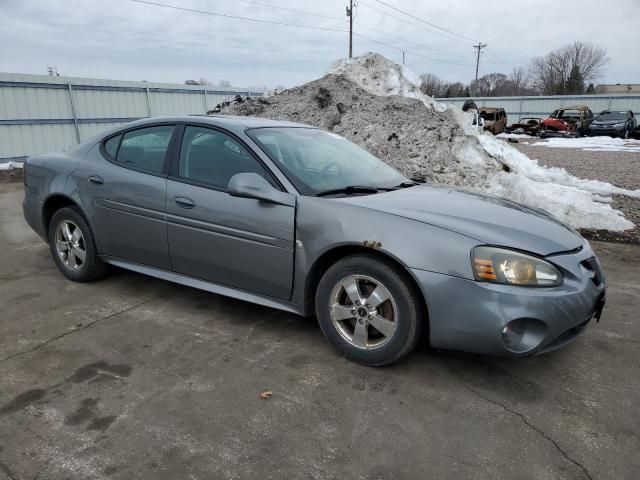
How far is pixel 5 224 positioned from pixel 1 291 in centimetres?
320

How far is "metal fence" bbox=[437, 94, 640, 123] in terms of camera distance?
1246 inches

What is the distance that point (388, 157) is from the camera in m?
8.91

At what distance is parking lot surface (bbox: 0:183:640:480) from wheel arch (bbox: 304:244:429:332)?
38 centimetres

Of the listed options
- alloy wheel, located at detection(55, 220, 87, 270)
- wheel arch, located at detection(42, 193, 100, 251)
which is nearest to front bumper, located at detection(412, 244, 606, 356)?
wheel arch, located at detection(42, 193, 100, 251)

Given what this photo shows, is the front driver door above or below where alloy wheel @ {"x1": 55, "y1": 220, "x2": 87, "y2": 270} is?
above

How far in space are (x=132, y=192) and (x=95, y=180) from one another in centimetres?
49

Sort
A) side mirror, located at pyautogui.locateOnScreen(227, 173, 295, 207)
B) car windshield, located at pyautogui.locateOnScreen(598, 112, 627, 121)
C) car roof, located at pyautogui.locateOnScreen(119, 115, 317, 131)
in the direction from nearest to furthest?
side mirror, located at pyautogui.locateOnScreen(227, 173, 295, 207), car roof, located at pyautogui.locateOnScreen(119, 115, 317, 131), car windshield, located at pyautogui.locateOnScreen(598, 112, 627, 121)

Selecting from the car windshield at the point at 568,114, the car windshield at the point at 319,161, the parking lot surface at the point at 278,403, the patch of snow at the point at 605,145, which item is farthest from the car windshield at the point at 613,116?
the car windshield at the point at 319,161

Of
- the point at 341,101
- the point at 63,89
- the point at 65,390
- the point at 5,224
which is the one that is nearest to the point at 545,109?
the point at 341,101

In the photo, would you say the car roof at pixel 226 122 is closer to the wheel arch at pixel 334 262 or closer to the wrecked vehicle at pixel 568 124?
the wheel arch at pixel 334 262

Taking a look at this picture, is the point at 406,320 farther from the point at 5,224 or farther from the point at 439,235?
the point at 5,224

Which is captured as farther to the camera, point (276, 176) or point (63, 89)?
point (63, 89)

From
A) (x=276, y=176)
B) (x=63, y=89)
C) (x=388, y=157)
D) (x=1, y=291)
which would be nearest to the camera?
(x=276, y=176)

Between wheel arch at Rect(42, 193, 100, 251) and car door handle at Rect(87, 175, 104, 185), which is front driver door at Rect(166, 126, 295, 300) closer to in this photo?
car door handle at Rect(87, 175, 104, 185)
